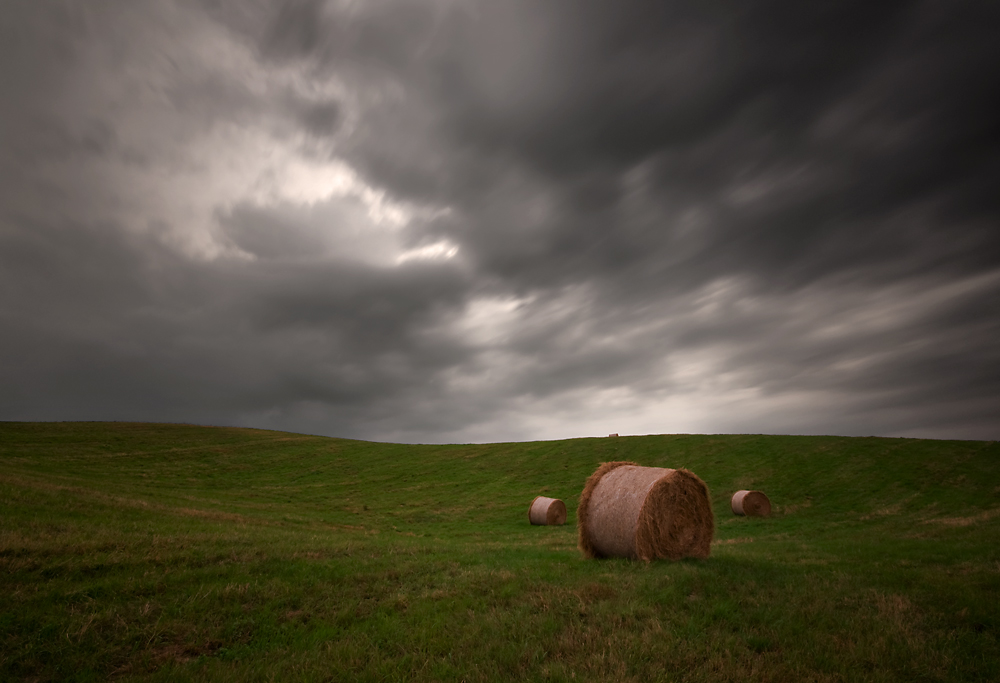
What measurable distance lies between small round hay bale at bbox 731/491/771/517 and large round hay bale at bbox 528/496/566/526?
10.9 meters

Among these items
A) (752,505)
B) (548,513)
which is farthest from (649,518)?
(752,505)

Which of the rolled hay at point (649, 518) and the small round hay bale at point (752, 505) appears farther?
the small round hay bale at point (752, 505)

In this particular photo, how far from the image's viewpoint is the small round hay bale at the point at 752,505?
28.2 m

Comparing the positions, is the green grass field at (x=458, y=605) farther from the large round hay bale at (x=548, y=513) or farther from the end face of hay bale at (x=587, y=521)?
the large round hay bale at (x=548, y=513)

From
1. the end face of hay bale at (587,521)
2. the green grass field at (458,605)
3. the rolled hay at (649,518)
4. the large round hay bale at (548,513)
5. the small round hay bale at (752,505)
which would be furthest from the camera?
the small round hay bale at (752,505)

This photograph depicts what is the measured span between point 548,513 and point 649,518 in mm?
15483

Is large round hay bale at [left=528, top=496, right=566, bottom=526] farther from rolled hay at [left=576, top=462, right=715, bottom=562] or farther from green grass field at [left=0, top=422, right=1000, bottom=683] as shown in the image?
rolled hay at [left=576, top=462, right=715, bottom=562]

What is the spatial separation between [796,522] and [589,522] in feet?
58.1

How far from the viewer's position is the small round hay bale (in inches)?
1109

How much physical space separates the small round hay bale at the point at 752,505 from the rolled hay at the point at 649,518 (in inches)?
665

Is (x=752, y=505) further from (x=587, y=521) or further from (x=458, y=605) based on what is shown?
(x=458, y=605)

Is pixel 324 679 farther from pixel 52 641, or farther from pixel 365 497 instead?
pixel 365 497

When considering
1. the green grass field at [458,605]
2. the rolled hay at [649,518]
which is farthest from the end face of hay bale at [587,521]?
the green grass field at [458,605]

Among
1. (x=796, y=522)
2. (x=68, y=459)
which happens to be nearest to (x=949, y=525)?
(x=796, y=522)
